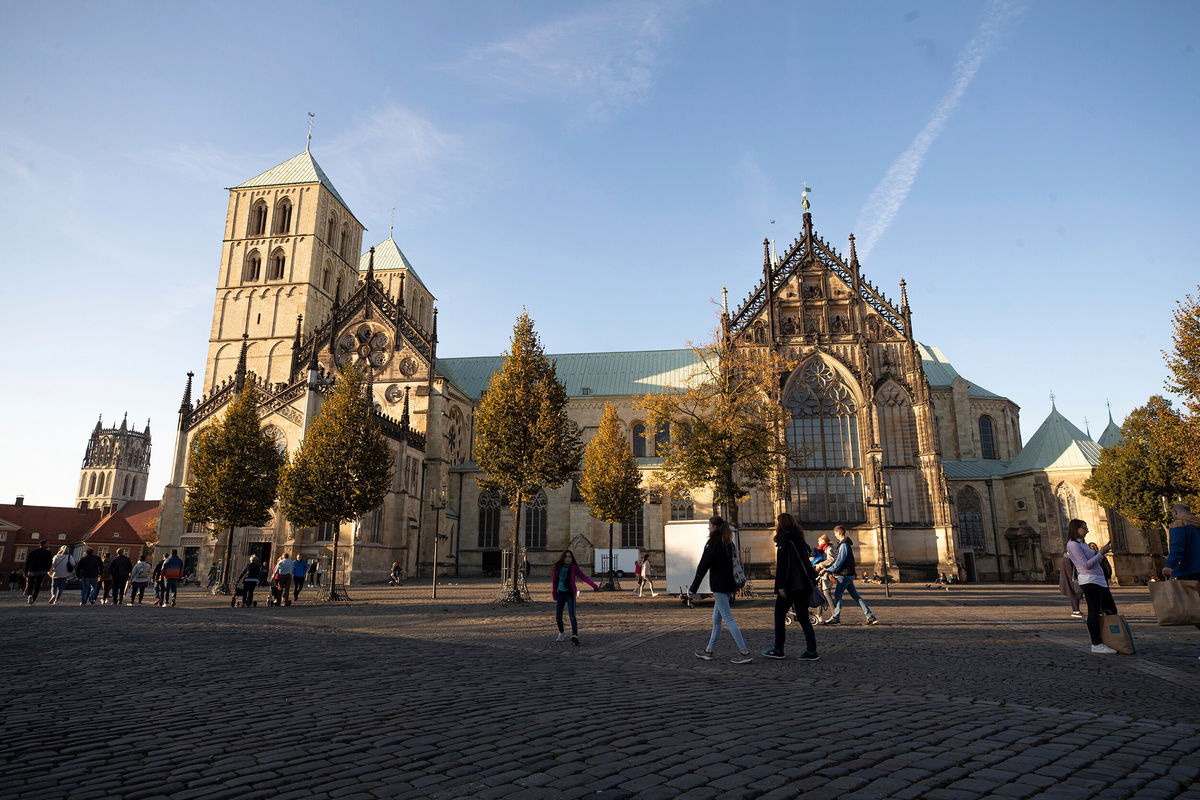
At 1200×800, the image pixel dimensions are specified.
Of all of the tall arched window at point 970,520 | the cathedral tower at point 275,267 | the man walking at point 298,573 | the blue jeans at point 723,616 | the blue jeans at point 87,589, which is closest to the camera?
the blue jeans at point 723,616

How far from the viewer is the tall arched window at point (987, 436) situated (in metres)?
53.4

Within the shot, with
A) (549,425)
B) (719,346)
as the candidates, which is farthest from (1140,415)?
(549,425)

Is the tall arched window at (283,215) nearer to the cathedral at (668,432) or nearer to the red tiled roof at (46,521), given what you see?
the cathedral at (668,432)

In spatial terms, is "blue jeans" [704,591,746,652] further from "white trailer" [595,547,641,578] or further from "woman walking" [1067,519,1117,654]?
"white trailer" [595,547,641,578]

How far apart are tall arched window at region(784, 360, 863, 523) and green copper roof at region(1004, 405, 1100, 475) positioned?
14637mm

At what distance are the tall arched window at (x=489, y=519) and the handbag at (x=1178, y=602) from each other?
43.8m

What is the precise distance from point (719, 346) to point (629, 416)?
86.7ft

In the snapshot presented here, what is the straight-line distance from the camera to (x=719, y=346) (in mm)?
28875

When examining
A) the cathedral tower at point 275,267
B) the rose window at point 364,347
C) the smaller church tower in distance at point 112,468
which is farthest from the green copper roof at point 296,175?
the smaller church tower in distance at point 112,468

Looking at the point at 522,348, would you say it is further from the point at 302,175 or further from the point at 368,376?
the point at 302,175

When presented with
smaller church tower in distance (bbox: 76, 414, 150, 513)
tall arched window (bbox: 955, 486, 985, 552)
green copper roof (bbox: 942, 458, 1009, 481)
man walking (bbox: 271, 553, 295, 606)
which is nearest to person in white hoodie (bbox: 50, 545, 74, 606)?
man walking (bbox: 271, 553, 295, 606)

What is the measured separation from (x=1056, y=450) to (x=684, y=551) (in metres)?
36.1

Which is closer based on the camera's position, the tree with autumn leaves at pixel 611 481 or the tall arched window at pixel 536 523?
the tree with autumn leaves at pixel 611 481

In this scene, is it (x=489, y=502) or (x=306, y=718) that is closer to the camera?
(x=306, y=718)
